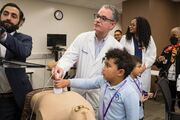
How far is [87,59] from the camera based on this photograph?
5.57ft

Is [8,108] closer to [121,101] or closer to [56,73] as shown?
[56,73]

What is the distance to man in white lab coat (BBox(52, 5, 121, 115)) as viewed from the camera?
1.62 meters

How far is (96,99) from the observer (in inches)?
65.7

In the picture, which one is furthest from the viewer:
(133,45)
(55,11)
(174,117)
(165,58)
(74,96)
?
(55,11)

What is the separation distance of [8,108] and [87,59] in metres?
0.58

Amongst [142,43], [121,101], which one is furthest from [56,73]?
[142,43]

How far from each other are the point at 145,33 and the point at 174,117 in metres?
1.13

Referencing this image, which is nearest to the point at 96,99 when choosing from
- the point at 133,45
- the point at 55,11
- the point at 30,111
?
the point at 30,111

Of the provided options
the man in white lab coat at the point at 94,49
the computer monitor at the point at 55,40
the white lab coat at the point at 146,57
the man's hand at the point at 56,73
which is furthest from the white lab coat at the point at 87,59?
the computer monitor at the point at 55,40

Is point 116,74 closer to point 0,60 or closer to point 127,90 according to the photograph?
point 127,90

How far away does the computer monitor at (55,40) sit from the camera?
23.0 ft

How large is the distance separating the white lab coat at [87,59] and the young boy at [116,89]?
7.6 inches

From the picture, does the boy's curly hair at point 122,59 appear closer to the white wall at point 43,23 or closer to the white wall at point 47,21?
the white wall at point 43,23

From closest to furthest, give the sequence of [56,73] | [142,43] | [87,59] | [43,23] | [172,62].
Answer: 1. [56,73]
2. [87,59]
3. [142,43]
4. [172,62]
5. [43,23]
